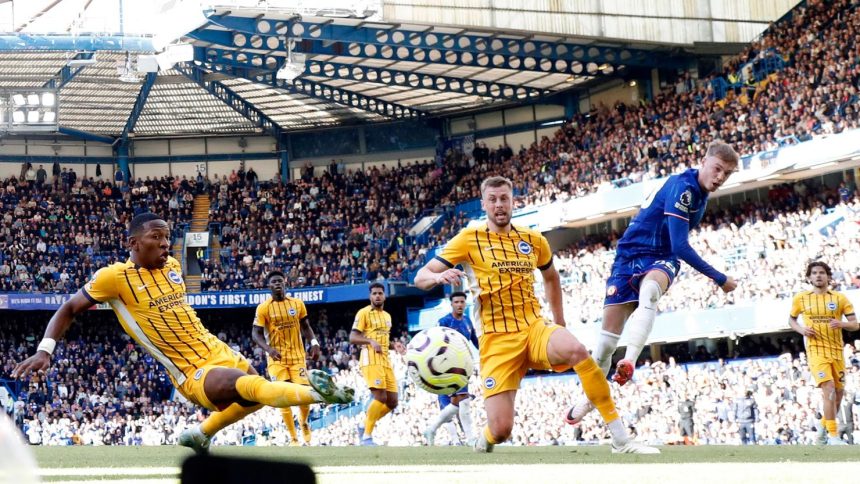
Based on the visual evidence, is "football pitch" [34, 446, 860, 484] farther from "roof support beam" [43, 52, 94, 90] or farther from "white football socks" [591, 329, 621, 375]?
"roof support beam" [43, 52, 94, 90]

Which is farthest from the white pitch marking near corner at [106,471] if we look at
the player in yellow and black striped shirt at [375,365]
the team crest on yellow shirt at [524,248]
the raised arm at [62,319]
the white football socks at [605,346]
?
the player in yellow and black striped shirt at [375,365]

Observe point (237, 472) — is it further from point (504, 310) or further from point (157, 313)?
point (157, 313)

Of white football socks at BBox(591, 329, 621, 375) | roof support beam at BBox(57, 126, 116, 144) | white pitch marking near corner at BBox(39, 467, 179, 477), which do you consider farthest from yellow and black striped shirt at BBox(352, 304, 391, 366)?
roof support beam at BBox(57, 126, 116, 144)

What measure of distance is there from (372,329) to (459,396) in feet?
5.91

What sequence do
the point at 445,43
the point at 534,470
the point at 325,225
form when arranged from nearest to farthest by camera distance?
the point at 534,470
the point at 445,43
the point at 325,225

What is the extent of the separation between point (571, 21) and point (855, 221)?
1558 cm

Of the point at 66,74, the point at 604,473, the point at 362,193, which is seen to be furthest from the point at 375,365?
the point at 362,193

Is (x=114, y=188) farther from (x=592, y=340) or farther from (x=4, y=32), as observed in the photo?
(x=592, y=340)

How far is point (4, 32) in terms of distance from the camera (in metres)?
38.8

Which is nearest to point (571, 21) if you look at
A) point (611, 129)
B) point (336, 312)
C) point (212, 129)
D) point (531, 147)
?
point (611, 129)

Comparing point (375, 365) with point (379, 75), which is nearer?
point (375, 365)

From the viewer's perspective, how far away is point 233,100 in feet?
171

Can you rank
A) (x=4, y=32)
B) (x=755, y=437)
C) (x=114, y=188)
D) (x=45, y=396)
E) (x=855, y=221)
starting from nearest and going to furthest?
1. (x=755, y=437)
2. (x=855, y=221)
3. (x=4, y=32)
4. (x=45, y=396)
5. (x=114, y=188)

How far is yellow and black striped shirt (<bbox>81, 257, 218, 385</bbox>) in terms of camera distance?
919 centimetres
